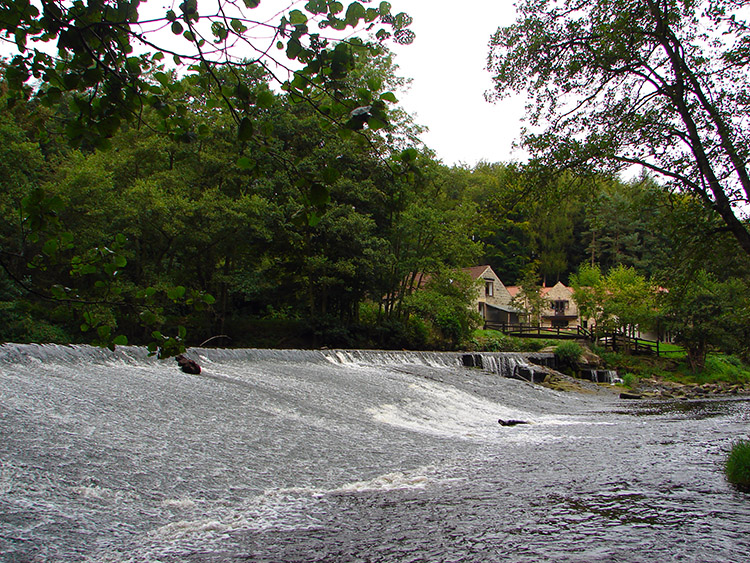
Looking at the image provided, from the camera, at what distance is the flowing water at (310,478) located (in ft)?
13.4

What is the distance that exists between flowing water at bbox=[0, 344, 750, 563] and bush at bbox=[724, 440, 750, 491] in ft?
0.70

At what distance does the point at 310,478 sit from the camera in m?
6.15

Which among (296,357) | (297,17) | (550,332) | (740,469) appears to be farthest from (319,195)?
(550,332)

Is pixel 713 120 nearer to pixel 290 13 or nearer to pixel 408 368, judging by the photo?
pixel 290 13

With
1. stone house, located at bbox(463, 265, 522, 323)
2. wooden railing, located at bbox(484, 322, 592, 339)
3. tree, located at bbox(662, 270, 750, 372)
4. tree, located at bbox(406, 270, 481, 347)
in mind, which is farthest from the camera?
stone house, located at bbox(463, 265, 522, 323)

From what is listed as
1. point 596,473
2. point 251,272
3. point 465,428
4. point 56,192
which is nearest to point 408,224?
point 251,272

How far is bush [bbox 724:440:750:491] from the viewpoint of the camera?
5691 millimetres

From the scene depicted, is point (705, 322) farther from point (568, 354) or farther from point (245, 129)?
point (245, 129)

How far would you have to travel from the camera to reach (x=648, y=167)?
359 inches

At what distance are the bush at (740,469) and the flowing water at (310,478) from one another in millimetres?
215

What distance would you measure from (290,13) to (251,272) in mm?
24189

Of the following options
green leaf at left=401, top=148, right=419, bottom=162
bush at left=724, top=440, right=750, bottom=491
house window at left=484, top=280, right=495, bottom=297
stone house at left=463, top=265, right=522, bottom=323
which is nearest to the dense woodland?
bush at left=724, top=440, right=750, bottom=491

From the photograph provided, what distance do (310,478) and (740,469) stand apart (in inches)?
182

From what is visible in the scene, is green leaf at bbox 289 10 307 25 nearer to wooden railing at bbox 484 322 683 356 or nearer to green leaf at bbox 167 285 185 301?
green leaf at bbox 167 285 185 301
